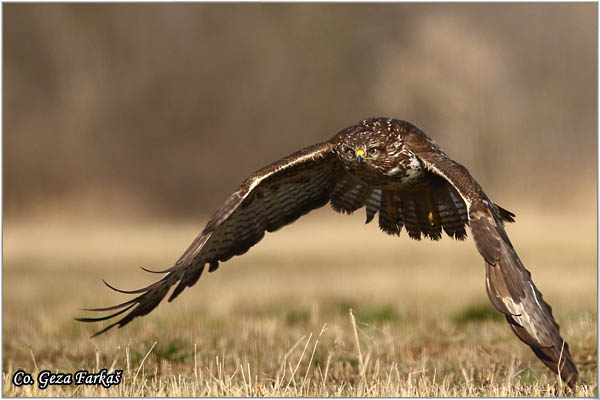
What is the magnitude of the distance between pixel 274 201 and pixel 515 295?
2.20m

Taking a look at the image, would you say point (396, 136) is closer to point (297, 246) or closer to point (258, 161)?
point (297, 246)

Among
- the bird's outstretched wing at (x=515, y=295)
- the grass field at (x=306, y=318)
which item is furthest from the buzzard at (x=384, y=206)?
the grass field at (x=306, y=318)

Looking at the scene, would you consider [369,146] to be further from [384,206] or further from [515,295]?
[515,295]

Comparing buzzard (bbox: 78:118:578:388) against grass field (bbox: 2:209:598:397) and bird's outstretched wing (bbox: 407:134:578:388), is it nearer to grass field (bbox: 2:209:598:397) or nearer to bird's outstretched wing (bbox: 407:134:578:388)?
bird's outstretched wing (bbox: 407:134:578:388)

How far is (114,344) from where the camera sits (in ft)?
23.6

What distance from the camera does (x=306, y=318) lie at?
30.7 ft

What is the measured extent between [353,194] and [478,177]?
1890cm

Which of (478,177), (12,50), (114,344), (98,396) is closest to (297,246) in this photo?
(478,177)

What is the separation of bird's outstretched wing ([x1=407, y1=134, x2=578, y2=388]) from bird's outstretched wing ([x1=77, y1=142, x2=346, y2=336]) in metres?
1.48

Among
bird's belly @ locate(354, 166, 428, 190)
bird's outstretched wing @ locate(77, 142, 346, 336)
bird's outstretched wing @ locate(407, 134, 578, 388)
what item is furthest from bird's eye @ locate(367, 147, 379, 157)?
bird's outstretched wing @ locate(407, 134, 578, 388)

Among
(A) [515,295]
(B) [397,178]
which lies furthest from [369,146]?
(A) [515,295]

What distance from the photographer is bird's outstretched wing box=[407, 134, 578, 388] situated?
4.97 metres

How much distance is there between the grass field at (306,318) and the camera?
236 inches

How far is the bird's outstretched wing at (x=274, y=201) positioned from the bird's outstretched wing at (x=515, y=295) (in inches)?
58.2
